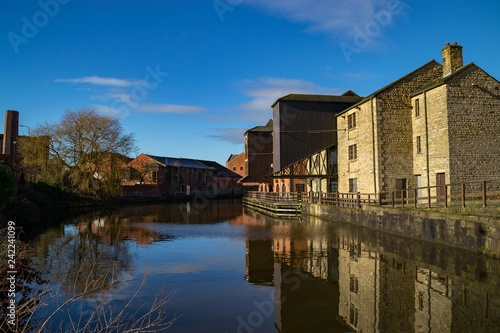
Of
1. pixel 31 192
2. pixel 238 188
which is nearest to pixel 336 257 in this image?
pixel 31 192

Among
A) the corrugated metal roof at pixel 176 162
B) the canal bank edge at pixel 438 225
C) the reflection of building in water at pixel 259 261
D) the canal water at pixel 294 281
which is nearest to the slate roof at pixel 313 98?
the canal bank edge at pixel 438 225

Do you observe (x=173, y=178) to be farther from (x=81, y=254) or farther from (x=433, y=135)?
(x=81, y=254)

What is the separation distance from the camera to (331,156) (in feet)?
104

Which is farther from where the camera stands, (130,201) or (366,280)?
(130,201)

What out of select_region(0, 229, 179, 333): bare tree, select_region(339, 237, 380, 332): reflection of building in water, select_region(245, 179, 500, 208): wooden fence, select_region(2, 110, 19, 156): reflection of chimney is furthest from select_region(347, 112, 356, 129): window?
select_region(2, 110, 19, 156): reflection of chimney

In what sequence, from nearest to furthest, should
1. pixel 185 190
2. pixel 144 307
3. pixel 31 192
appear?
pixel 144 307 < pixel 31 192 < pixel 185 190

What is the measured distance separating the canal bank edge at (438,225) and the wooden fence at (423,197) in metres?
0.78

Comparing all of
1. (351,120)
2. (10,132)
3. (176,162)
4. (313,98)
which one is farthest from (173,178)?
(351,120)

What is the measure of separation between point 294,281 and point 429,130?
15532mm

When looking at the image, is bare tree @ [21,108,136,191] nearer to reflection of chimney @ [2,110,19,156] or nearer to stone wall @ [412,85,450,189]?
reflection of chimney @ [2,110,19,156]

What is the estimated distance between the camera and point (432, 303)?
24.5ft

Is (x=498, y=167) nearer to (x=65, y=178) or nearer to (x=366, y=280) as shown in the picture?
(x=366, y=280)

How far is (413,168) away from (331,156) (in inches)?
364

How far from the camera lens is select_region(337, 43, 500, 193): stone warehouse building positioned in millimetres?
19688
